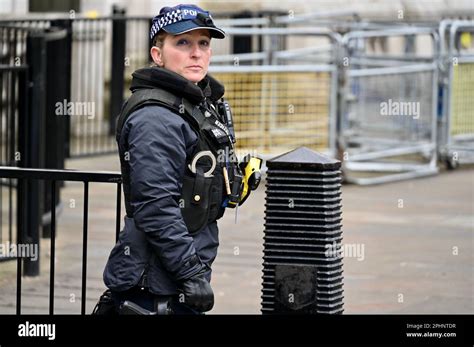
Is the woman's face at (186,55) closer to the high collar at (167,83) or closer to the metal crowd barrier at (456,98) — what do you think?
the high collar at (167,83)

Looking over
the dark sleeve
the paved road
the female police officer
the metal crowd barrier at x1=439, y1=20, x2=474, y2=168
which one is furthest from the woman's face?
the metal crowd barrier at x1=439, y1=20, x2=474, y2=168

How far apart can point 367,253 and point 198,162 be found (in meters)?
Answer: 5.91

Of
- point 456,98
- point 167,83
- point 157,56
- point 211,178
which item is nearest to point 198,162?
point 211,178

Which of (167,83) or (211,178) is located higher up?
(167,83)

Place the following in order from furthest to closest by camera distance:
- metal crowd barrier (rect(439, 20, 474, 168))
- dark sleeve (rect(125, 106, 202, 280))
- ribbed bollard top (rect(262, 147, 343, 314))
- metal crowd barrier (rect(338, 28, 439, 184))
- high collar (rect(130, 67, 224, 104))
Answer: metal crowd barrier (rect(439, 20, 474, 168)) → metal crowd barrier (rect(338, 28, 439, 184)) → ribbed bollard top (rect(262, 147, 343, 314)) → high collar (rect(130, 67, 224, 104)) → dark sleeve (rect(125, 106, 202, 280))

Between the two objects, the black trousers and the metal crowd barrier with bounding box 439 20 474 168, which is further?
the metal crowd barrier with bounding box 439 20 474 168

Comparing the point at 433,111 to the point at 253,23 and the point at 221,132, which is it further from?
the point at 221,132

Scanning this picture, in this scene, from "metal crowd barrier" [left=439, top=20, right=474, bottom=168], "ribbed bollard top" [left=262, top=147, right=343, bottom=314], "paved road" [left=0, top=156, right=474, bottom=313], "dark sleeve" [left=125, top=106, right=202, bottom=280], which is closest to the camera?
"dark sleeve" [left=125, top=106, right=202, bottom=280]

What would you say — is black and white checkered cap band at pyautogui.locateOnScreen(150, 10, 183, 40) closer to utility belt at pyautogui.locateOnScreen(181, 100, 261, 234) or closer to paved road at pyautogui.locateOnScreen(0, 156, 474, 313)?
utility belt at pyautogui.locateOnScreen(181, 100, 261, 234)

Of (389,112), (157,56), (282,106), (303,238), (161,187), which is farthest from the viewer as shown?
(389,112)

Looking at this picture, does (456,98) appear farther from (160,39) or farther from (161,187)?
(161,187)

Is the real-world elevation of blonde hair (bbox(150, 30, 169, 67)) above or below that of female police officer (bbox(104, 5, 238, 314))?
above

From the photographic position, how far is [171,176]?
499 cm

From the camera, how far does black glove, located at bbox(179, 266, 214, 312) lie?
197 inches
